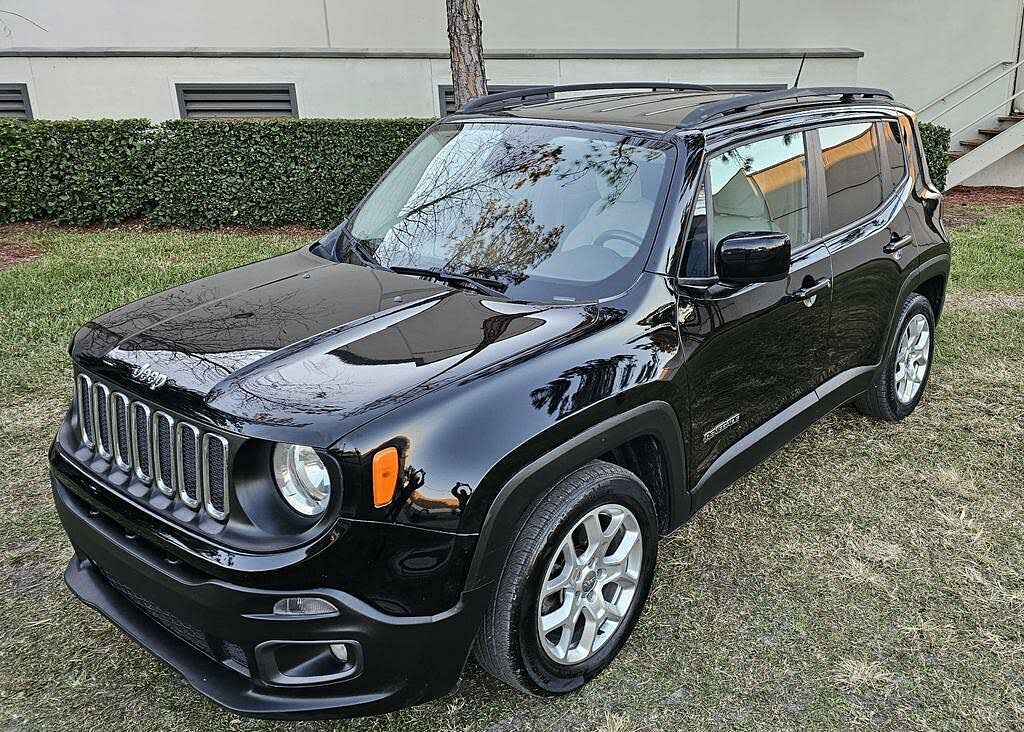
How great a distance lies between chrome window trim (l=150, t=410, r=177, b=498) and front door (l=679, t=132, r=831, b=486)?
167cm

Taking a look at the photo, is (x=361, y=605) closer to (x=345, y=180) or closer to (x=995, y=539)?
(x=995, y=539)

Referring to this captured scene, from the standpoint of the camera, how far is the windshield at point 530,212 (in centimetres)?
309

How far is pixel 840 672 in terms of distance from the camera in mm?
2951

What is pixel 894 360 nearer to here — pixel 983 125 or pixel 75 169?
pixel 75 169

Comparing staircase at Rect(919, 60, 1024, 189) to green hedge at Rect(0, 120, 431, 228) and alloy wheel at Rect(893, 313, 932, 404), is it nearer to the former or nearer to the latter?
green hedge at Rect(0, 120, 431, 228)

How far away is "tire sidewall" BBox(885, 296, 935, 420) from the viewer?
4.55 metres

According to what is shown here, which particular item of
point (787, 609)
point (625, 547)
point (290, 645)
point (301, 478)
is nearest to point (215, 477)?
point (301, 478)

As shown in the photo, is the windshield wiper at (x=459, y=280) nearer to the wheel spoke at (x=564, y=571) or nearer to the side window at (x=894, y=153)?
the wheel spoke at (x=564, y=571)

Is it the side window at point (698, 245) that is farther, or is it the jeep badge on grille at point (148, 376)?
the side window at point (698, 245)

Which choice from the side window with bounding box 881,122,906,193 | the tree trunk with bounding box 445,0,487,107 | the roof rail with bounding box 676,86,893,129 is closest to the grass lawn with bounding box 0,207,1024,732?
the side window with bounding box 881,122,906,193

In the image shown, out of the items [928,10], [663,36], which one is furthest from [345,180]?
[928,10]

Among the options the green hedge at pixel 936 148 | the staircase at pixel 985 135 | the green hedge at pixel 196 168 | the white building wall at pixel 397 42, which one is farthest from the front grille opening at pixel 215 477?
the staircase at pixel 985 135

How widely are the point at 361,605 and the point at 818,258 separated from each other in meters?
2.46

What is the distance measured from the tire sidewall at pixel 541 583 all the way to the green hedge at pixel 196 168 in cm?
733
